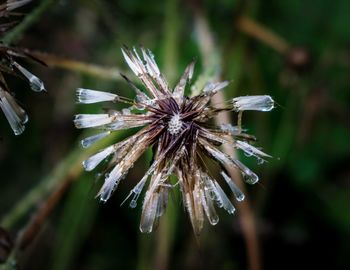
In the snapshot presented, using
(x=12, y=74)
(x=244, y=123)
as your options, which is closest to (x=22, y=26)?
(x=12, y=74)

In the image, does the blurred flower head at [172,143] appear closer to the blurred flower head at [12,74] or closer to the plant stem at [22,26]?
the blurred flower head at [12,74]

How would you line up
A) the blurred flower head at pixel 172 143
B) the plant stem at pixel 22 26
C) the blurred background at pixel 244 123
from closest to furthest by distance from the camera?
the blurred flower head at pixel 172 143 < the plant stem at pixel 22 26 < the blurred background at pixel 244 123

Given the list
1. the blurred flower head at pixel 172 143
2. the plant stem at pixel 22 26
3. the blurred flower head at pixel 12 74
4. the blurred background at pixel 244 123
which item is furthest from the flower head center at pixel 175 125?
the blurred background at pixel 244 123

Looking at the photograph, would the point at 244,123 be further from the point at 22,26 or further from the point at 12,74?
the point at 12,74

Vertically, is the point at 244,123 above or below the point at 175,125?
above

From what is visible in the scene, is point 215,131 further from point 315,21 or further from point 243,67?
point 315,21

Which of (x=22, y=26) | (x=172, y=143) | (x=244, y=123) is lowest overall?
(x=172, y=143)

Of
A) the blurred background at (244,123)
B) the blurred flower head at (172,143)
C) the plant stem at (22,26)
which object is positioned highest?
the blurred background at (244,123)
